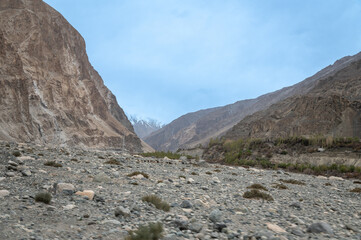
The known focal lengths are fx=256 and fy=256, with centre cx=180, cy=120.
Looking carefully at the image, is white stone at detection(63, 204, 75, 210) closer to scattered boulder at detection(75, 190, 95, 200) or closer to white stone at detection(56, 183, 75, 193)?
scattered boulder at detection(75, 190, 95, 200)

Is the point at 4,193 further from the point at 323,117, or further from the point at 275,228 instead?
the point at 323,117

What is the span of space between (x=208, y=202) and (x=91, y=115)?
9218 cm

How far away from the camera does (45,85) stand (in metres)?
72.4

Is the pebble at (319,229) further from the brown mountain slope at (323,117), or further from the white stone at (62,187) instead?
the brown mountain slope at (323,117)

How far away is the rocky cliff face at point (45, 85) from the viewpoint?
5278cm

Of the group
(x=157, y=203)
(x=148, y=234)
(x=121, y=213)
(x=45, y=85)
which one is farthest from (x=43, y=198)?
(x=45, y=85)

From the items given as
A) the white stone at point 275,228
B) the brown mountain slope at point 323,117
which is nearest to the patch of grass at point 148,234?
the white stone at point 275,228

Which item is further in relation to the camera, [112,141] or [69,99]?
[112,141]

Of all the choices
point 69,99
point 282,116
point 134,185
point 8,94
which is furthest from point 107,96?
point 134,185

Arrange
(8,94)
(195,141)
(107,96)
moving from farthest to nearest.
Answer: (195,141) → (107,96) → (8,94)

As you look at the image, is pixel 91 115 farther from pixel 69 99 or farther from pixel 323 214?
pixel 323 214

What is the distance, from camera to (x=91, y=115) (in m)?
93.1

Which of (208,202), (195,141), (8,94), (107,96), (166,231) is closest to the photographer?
(166,231)

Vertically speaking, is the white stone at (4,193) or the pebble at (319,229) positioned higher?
the white stone at (4,193)
